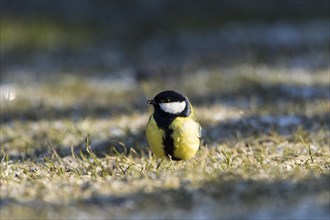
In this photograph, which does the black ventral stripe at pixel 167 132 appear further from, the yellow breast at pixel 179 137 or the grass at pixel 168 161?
the grass at pixel 168 161

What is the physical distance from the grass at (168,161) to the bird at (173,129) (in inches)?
6.6

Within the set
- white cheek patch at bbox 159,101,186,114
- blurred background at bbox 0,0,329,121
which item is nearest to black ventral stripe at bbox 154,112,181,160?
white cheek patch at bbox 159,101,186,114

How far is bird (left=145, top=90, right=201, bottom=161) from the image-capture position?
24.0 ft

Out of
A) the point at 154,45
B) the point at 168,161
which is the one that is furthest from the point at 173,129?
the point at 154,45

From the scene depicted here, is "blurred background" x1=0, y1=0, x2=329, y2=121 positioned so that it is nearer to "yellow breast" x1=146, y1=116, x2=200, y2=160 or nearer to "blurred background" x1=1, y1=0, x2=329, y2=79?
"blurred background" x1=1, y1=0, x2=329, y2=79

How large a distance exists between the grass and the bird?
168 millimetres

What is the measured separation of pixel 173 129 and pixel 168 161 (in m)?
0.53

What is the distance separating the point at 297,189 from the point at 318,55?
11603 millimetres

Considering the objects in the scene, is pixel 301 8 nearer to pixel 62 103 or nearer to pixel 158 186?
pixel 62 103

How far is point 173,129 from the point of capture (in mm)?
7305

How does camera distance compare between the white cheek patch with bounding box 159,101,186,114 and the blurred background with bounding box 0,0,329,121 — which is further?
the blurred background with bounding box 0,0,329,121

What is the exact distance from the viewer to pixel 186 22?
21.6m

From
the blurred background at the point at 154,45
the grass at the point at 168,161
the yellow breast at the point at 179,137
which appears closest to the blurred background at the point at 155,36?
the blurred background at the point at 154,45

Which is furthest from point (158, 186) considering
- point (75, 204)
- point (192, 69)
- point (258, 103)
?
point (192, 69)
